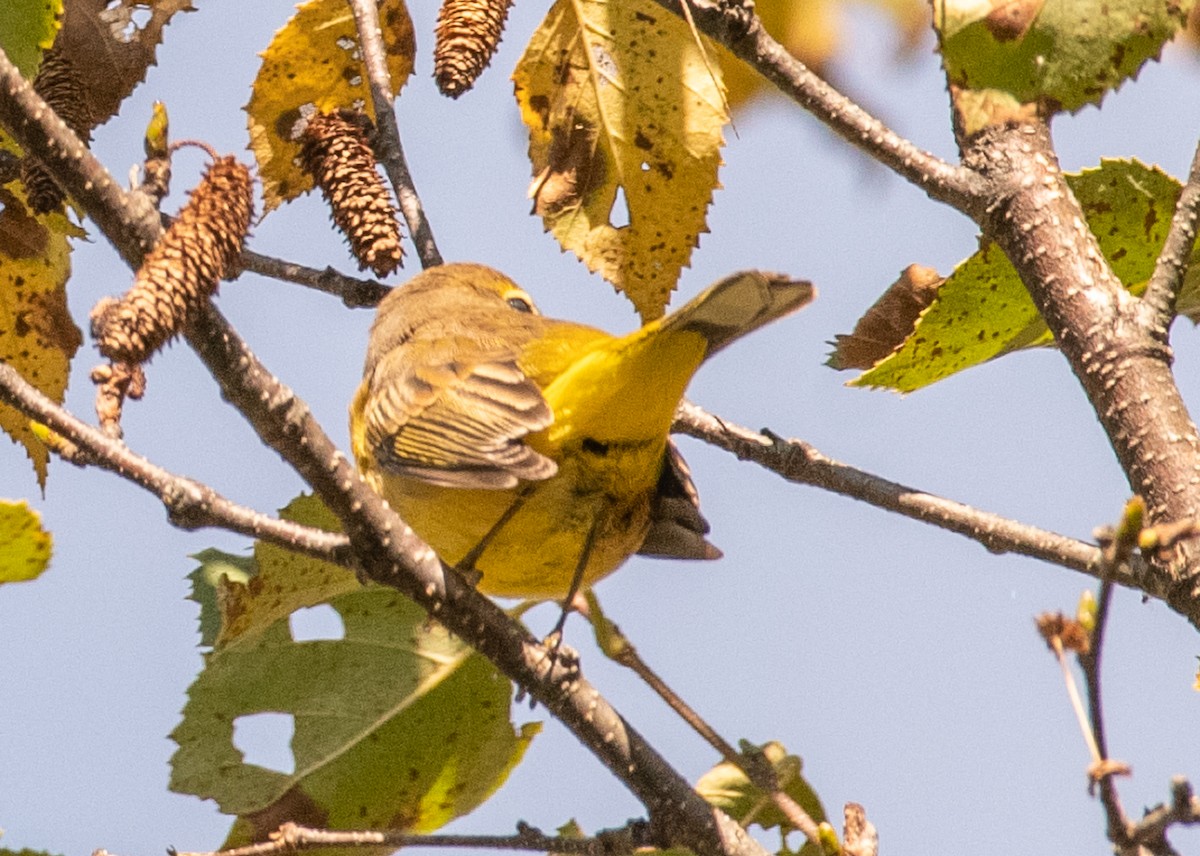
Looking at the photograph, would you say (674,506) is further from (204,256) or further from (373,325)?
(204,256)

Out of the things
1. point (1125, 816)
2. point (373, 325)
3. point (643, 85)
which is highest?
point (373, 325)

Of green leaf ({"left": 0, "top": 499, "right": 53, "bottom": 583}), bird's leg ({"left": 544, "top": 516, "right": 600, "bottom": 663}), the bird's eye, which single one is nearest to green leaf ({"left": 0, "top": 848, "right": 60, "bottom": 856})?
green leaf ({"left": 0, "top": 499, "right": 53, "bottom": 583})

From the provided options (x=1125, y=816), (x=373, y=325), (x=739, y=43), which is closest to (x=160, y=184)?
(x=739, y=43)

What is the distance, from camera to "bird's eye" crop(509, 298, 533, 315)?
4.20 meters

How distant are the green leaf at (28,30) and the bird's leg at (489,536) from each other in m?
1.22

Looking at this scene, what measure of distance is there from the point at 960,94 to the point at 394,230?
152cm

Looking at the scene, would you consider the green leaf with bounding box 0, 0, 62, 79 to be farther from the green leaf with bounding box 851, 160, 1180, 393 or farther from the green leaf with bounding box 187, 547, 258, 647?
the green leaf with bounding box 851, 160, 1180, 393

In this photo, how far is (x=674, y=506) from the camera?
10.7 feet

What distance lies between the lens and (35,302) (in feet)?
9.73

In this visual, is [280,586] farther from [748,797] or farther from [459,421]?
[748,797]

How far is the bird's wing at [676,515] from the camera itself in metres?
3.24

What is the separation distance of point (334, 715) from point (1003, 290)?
5.08 feet

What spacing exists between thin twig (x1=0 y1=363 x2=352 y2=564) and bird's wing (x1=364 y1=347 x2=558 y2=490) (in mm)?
632

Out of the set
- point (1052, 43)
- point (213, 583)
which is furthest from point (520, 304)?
point (1052, 43)
